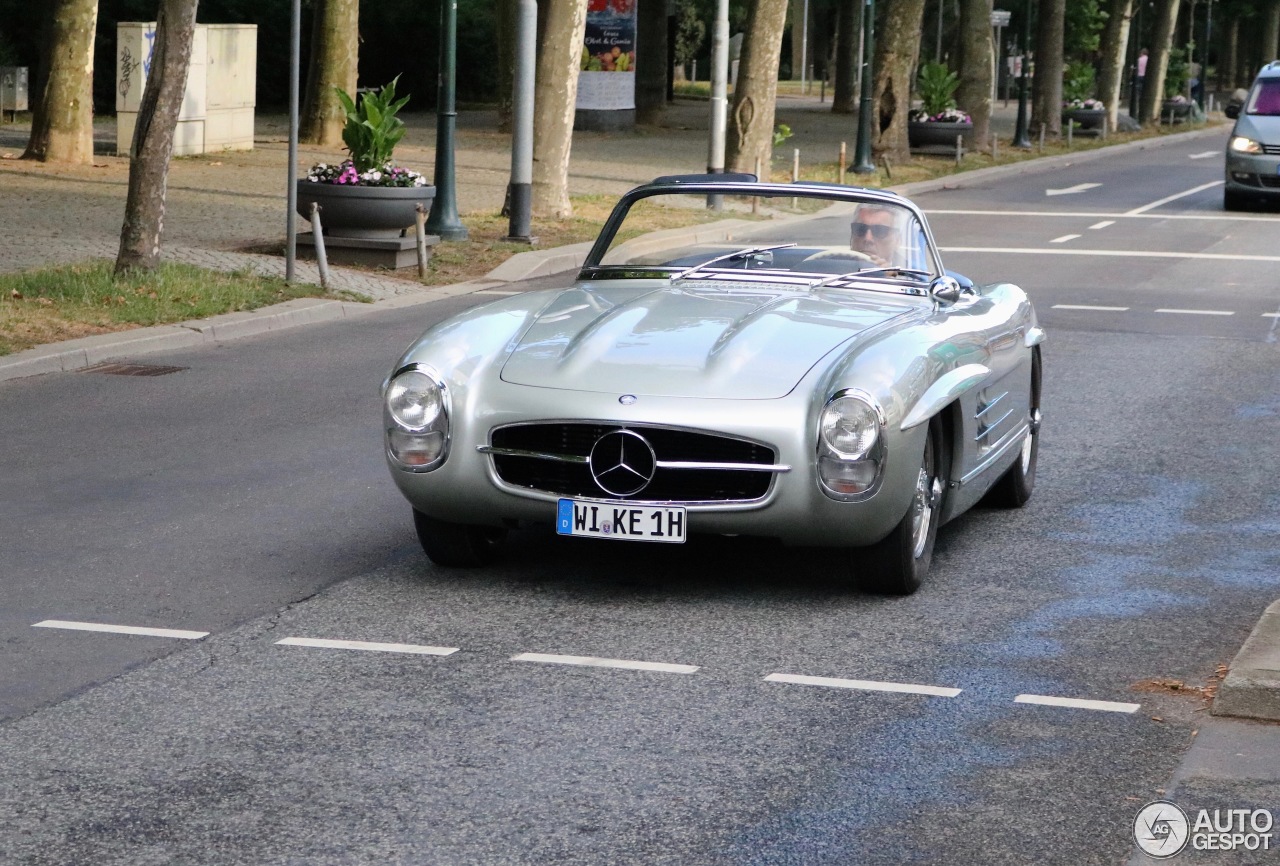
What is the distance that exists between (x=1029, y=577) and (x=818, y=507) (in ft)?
4.05

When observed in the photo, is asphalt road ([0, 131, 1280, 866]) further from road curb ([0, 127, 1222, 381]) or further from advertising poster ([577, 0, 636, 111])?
advertising poster ([577, 0, 636, 111])

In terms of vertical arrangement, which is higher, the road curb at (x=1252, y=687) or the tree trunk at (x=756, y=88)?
the tree trunk at (x=756, y=88)

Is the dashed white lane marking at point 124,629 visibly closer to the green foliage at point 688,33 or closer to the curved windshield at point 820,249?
the curved windshield at point 820,249

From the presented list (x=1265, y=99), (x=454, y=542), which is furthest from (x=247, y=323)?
(x=1265, y=99)

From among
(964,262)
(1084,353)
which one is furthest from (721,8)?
(1084,353)

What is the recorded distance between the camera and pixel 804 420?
6.39 meters

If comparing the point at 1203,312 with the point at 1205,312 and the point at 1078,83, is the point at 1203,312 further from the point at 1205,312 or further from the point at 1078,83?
the point at 1078,83

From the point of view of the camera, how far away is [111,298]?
14.7 meters

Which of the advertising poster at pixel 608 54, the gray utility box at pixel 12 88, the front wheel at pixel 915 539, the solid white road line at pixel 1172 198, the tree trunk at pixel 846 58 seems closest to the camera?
the front wheel at pixel 915 539

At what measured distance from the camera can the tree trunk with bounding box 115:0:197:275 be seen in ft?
50.7

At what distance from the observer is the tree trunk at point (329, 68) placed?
32.2 meters

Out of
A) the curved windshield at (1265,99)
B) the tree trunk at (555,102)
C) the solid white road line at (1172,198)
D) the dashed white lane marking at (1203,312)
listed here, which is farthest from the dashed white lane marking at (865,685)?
the curved windshield at (1265,99)

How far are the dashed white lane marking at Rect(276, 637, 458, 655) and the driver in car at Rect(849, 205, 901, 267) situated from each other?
2877 mm

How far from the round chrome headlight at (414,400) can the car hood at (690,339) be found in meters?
0.26
